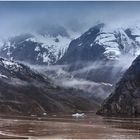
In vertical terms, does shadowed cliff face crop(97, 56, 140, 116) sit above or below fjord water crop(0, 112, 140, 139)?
above

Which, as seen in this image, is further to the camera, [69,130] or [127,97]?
[127,97]

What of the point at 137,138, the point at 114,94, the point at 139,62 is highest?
the point at 139,62

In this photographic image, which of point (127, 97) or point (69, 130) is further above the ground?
point (127, 97)

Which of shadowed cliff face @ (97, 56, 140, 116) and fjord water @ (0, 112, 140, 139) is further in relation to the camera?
shadowed cliff face @ (97, 56, 140, 116)

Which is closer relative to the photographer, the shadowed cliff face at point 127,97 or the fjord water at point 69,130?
the fjord water at point 69,130

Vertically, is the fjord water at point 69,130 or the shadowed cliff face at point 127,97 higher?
the shadowed cliff face at point 127,97

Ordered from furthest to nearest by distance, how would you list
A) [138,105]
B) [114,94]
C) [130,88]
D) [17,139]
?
[114,94], [130,88], [138,105], [17,139]

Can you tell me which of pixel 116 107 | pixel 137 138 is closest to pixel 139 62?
pixel 116 107

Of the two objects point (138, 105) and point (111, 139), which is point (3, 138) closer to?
point (111, 139)
